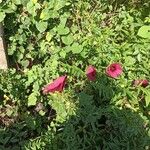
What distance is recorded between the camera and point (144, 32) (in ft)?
12.7

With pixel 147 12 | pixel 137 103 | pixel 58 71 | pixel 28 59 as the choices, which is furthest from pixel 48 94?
pixel 147 12

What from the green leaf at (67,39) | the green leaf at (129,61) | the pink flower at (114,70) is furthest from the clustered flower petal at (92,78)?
the green leaf at (67,39)

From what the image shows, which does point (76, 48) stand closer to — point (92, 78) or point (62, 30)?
point (62, 30)

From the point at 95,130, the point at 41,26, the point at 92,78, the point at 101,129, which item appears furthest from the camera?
the point at 41,26

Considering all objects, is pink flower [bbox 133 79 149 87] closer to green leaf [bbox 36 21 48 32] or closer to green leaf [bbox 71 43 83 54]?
green leaf [bbox 71 43 83 54]

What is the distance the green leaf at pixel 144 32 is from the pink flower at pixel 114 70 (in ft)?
1.51

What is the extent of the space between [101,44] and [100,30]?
0.52 feet

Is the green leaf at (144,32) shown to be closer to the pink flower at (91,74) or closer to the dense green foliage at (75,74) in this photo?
the dense green foliage at (75,74)

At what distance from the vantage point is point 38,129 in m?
3.67

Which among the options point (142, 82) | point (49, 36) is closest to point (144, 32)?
point (142, 82)

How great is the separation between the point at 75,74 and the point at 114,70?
0.33m

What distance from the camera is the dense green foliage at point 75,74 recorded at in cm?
328

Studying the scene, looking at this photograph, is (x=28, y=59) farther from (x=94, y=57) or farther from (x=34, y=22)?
(x=94, y=57)

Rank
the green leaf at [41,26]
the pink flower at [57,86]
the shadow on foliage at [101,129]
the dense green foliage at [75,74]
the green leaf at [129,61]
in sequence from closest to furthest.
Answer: the shadow on foliage at [101,129] → the dense green foliage at [75,74] → the pink flower at [57,86] → the green leaf at [129,61] → the green leaf at [41,26]
